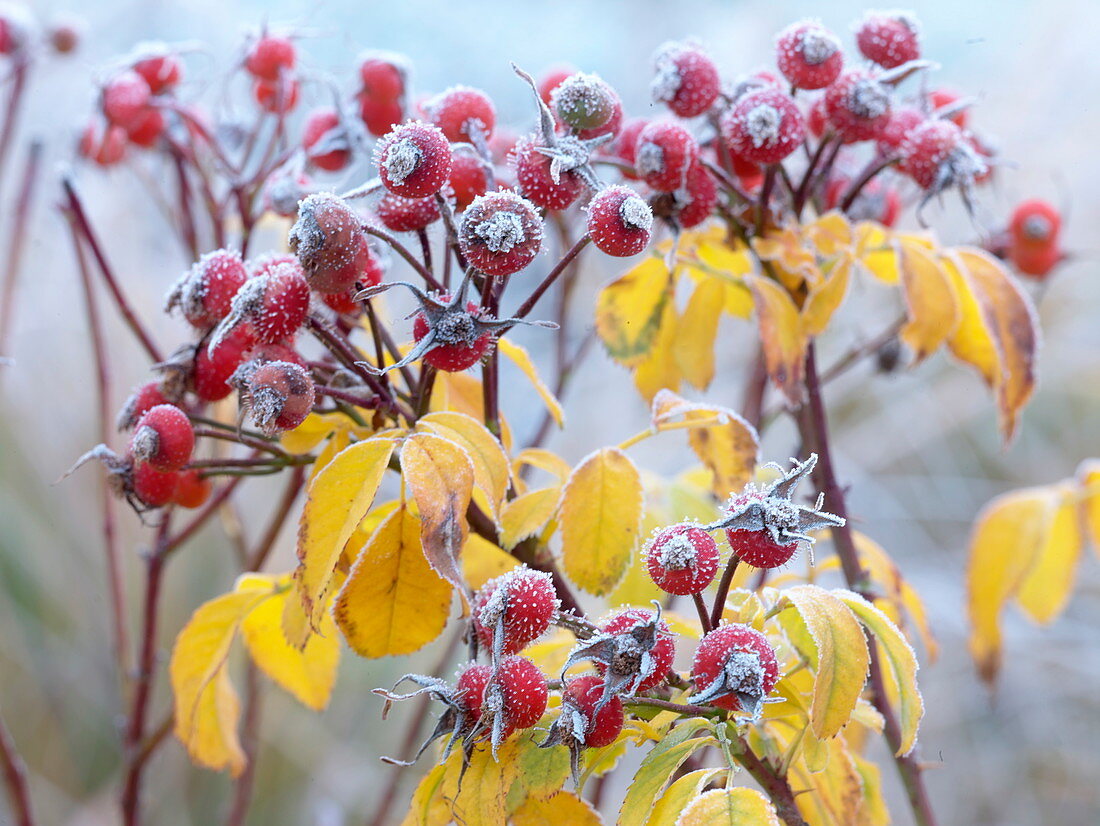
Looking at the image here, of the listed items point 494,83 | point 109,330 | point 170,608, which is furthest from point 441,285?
point 494,83

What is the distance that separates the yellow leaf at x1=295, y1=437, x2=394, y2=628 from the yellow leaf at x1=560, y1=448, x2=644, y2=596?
0.11 meters

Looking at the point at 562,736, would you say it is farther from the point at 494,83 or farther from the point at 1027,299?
the point at 494,83

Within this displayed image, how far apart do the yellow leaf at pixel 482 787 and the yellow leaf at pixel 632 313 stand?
312 millimetres

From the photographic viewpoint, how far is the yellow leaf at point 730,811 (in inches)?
15.9

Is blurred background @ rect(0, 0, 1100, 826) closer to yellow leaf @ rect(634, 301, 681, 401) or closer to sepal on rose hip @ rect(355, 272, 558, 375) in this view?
yellow leaf @ rect(634, 301, 681, 401)

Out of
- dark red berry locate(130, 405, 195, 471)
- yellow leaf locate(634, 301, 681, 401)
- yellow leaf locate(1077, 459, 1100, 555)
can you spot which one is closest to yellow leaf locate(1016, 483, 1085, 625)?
yellow leaf locate(1077, 459, 1100, 555)

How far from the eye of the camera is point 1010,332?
0.67 metres

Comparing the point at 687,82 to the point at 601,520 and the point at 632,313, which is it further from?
the point at 601,520

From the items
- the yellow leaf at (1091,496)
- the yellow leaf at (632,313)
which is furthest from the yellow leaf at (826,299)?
the yellow leaf at (1091,496)

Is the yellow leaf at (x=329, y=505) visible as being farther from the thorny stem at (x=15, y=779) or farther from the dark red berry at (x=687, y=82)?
the thorny stem at (x=15, y=779)

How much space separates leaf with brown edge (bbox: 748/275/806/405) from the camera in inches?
23.1

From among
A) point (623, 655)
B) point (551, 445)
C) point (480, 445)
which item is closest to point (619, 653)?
point (623, 655)

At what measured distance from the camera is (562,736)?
41 cm

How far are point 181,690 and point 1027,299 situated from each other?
0.58m
